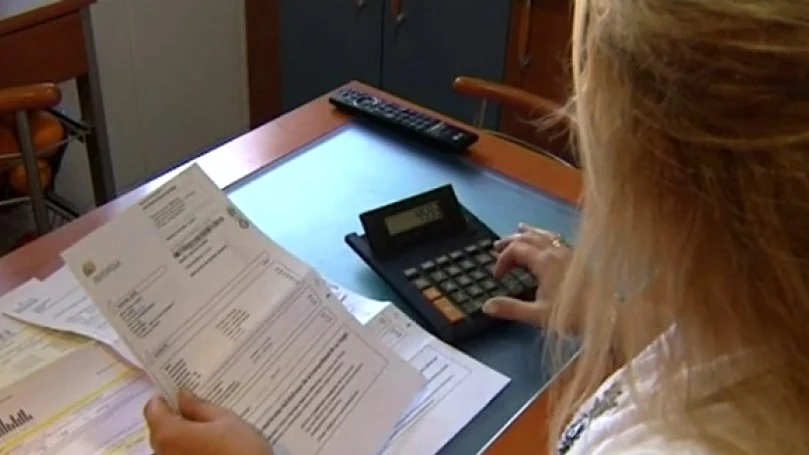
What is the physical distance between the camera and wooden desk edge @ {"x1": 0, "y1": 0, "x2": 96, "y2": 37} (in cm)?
174

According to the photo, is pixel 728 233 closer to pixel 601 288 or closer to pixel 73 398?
pixel 601 288

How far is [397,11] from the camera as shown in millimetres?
2326

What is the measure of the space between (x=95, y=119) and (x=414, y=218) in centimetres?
102

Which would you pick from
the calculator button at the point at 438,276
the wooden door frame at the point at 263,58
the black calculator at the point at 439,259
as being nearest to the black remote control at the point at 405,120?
the black calculator at the point at 439,259

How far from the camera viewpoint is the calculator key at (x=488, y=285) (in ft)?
3.47

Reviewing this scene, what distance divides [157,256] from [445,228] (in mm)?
336

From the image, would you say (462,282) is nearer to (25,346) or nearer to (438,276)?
(438,276)

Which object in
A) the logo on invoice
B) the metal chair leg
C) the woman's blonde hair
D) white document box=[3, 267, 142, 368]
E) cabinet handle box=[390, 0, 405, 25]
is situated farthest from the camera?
cabinet handle box=[390, 0, 405, 25]

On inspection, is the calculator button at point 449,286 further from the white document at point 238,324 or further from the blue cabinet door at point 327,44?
the blue cabinet door at point 327,44

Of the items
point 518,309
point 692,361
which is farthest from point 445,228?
point 692,361

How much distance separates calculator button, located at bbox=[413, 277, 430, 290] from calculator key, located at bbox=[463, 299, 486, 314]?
0.15ft

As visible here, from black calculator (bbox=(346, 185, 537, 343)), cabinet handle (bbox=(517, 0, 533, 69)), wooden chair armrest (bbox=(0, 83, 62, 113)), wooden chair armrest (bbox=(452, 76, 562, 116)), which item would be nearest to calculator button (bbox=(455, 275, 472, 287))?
black calculator (bbox=(346, 185, 537, 343))

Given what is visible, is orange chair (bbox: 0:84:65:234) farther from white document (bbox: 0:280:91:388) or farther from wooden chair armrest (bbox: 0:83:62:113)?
white document (bbox: 0:280:91:388)

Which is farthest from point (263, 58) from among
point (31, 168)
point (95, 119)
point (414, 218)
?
point (414, 218)
